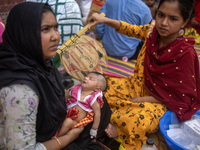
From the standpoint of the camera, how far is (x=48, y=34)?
104cm

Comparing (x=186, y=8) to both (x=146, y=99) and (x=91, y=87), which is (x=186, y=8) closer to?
(x=146, y=99)

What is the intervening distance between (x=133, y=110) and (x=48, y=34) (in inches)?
43.3

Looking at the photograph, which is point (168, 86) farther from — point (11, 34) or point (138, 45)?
point (138, 45)

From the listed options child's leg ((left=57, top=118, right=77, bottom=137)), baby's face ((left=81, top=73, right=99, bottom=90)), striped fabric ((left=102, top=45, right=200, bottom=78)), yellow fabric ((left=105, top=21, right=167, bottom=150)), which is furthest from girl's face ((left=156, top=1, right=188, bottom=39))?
striped fabric ((left=102, top=45, right=200, bottom=78))

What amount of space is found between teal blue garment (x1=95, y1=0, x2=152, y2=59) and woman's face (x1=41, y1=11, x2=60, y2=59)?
1.87 meters

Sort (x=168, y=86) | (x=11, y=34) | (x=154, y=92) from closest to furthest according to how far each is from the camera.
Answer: (x=11, y=34) < (x=168, y=86) < (x=154, y=92)

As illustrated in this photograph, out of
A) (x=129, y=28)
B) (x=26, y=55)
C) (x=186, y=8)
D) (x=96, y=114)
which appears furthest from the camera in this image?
(x=129, y=28)

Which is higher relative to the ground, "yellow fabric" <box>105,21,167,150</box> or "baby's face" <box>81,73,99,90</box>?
"baby's face" <box>81,73,99,90</box>

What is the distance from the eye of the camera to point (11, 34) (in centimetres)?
101

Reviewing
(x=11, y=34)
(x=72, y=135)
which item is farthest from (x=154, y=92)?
(x=11, y=34)

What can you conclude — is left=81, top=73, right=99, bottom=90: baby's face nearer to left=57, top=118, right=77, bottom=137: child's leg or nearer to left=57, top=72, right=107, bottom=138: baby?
left=57, top=72, right=107, bottom=138: baby

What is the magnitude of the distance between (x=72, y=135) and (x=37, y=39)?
794 millimetres

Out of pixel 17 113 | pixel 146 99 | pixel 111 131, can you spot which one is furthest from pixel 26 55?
pixel 146 99

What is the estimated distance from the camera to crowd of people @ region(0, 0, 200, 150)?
3.05ft
